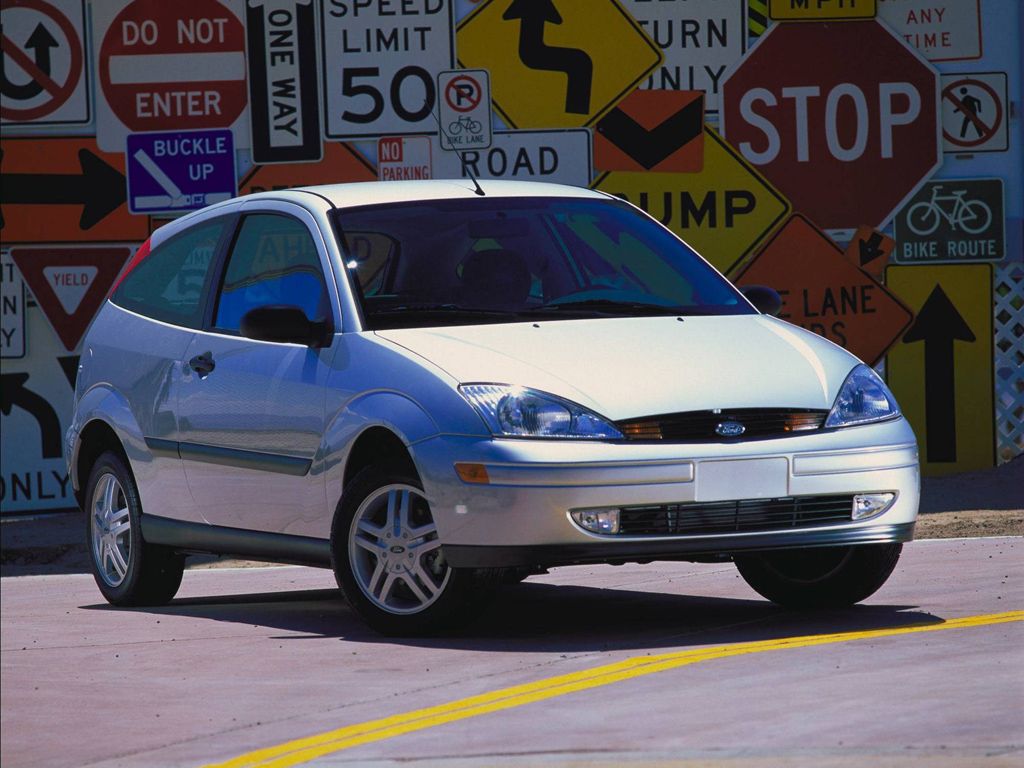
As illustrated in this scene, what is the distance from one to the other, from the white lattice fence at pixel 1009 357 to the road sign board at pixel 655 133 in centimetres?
253

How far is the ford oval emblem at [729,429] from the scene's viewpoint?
7.45 metres

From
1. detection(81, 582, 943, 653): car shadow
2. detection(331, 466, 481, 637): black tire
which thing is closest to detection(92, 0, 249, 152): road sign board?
detection(81, 582, 943, 653): car shadow

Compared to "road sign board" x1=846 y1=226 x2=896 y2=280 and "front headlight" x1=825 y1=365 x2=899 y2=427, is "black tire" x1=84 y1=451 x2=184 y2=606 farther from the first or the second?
"road sign board" x1=846 y1=226 x2=896 y2=280

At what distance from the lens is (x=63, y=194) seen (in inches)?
669

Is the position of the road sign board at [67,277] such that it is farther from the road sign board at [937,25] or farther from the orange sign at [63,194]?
the road sign board at [937,25]

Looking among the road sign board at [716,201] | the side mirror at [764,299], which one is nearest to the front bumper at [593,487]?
the side mirror at [764,299]

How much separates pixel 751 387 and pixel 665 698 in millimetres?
1642

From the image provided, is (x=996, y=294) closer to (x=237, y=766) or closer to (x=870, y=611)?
(x=870, y=611)

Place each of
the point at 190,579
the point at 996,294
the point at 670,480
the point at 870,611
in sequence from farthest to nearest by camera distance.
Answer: the point at 996,294, the point at 190,579, the point at 870,611, the point at 670,480

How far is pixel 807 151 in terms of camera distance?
1697 centimetres

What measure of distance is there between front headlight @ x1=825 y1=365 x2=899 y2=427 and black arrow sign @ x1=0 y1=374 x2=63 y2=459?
10.2 meters

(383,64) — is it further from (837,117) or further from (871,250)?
(871,250)

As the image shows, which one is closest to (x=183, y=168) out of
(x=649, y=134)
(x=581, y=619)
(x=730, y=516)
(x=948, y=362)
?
(x=649, y=134)

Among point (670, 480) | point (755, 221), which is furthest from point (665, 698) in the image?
point (755, 221)
